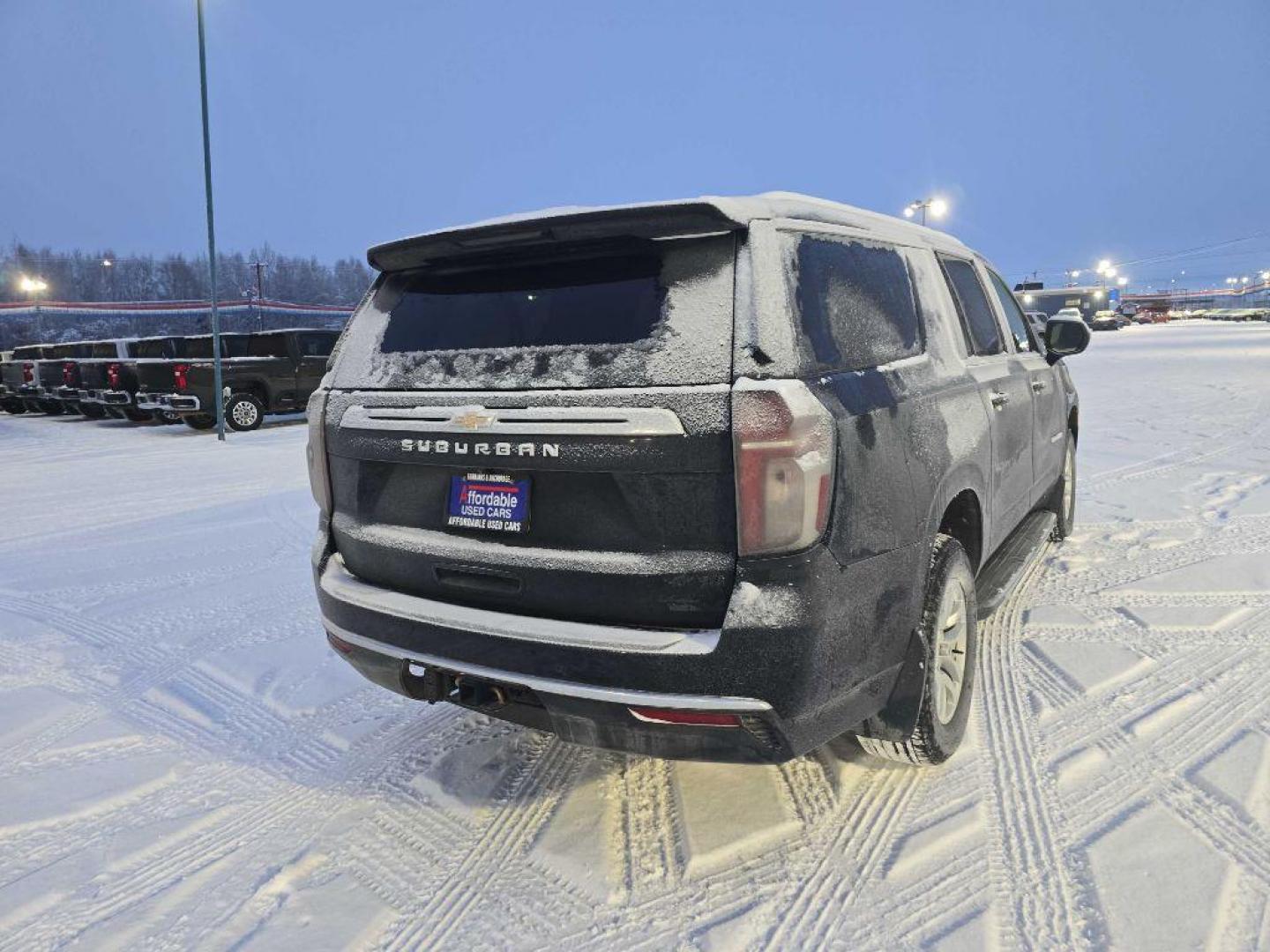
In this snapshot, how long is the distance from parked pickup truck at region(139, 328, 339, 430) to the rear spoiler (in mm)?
13089

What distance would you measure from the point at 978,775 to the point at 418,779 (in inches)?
76.7

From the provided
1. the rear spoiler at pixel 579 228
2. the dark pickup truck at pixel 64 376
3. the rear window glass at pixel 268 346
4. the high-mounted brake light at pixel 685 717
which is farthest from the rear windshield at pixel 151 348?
the high-mounted brake light at pixel 685 717

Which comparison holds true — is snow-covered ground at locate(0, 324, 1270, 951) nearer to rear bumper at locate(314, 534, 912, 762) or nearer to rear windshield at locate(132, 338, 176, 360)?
rear bumper at locate(314, 534, 912, 762)

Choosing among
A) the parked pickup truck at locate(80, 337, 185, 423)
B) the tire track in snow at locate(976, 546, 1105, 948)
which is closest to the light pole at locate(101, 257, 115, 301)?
the parked pickup truck at locate(80, 337, 185, 423)

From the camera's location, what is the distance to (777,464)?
209 cm

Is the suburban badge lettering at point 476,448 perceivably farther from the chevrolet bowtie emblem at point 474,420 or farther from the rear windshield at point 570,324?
the rear windshield at point 570,324

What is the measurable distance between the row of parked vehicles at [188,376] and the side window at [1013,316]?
11.9 metres

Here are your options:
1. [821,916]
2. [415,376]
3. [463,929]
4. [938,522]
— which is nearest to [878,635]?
[938,522]

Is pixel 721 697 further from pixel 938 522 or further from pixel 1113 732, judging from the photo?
pixel 1113 732

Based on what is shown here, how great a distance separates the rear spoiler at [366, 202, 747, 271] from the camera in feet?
7.45

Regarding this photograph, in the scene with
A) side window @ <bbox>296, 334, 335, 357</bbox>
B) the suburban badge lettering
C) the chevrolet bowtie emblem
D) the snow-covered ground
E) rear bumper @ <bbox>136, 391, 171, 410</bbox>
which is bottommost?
the snow-covered ground

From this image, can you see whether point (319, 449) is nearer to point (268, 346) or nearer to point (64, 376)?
point (268, 346)

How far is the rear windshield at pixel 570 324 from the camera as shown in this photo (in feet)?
7.33

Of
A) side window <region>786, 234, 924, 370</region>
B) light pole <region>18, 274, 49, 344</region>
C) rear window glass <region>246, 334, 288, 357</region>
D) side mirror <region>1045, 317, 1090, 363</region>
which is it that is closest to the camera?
side window <region>786, 234, 924, 370</region>
